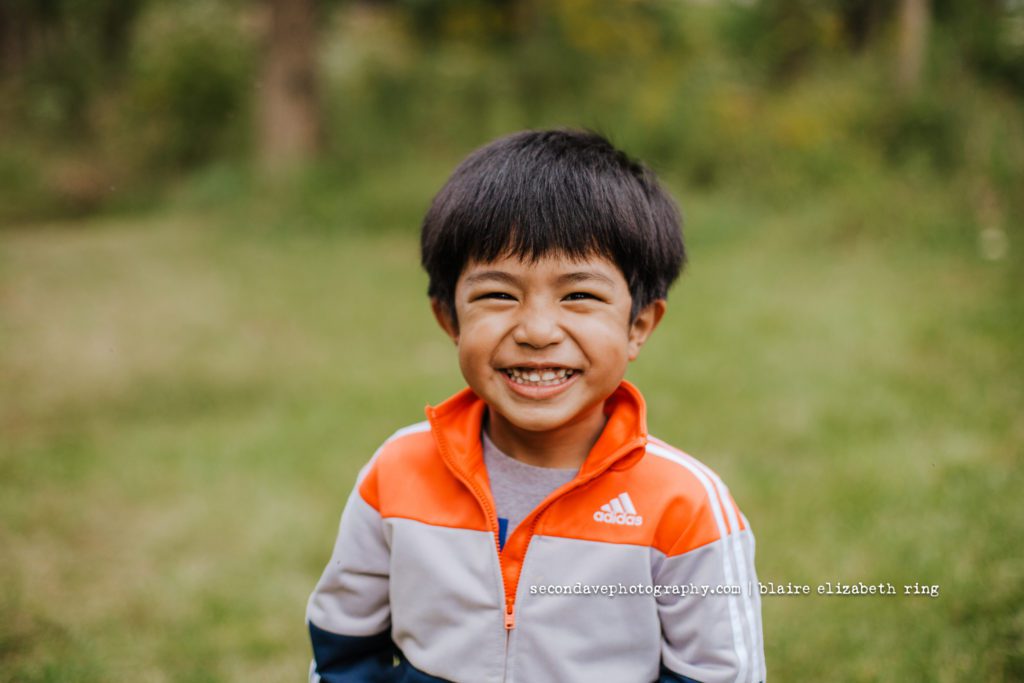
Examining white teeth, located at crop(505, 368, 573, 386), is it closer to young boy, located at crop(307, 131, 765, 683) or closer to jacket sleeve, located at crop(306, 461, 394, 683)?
young boy, located at crop(307, 131, 765, 683)

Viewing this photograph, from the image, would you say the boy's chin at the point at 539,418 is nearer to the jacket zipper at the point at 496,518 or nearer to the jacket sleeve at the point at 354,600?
the jacket zipper at the point at 496,518

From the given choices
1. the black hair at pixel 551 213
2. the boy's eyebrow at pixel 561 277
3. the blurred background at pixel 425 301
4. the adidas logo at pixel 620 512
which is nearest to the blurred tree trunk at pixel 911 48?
the blurred background at pixel 425 301

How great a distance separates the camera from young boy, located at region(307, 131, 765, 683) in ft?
5.04

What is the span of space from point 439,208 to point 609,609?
2.64 ft

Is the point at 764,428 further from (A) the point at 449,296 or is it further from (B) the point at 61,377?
(B) the point at 61,377

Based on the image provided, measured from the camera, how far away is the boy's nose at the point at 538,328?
1513mm

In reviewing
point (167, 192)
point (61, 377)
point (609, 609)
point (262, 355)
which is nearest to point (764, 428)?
point (609, 609)

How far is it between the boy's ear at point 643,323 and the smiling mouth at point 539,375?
0.19 metres

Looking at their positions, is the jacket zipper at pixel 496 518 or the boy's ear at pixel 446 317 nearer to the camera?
the jacket zipper at pixel 496 518

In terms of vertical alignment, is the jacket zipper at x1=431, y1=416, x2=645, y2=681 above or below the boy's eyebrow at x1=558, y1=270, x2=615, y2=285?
below

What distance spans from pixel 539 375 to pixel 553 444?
21 centimetres

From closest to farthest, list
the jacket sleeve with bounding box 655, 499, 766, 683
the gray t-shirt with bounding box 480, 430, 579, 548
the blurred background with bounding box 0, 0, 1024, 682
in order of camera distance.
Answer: the jacket sleeve with bounding box 655, 499, 766, 683 → the gray t-shirt with bounding box 480, 430, 579, 548 → the blurred background with bounding box 0, 0, 1024, 682

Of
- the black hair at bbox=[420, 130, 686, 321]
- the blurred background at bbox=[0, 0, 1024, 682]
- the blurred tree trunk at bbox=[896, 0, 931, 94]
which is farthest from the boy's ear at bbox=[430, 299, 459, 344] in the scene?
the blurred tree trunk at bbox=[896, 0, 931, 94]

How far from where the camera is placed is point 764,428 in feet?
13.1
